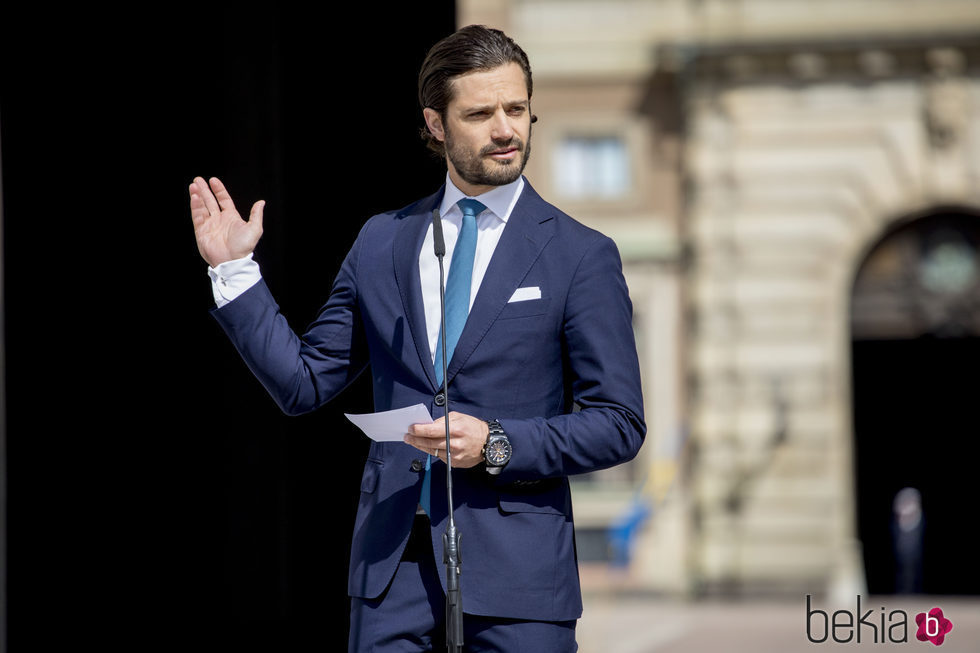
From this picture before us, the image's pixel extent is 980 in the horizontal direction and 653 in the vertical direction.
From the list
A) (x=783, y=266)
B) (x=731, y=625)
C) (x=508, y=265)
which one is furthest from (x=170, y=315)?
(x=783, y=266)

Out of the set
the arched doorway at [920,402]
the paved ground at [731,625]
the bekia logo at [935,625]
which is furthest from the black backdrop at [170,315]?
the arched doorway at [920,402]

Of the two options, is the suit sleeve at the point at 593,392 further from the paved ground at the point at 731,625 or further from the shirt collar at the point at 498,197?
the paved ground at the point at 731,625

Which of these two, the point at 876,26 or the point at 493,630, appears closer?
the point at 493,630

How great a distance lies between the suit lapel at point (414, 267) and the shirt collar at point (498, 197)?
0.06 m

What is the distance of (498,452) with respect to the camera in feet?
7.00

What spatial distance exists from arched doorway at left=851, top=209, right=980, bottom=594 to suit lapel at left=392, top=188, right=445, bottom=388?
42.1ft

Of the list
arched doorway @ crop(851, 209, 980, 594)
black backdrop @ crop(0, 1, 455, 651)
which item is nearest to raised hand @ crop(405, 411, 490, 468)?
black backdrop @ crop(0, 1, 455, 651)

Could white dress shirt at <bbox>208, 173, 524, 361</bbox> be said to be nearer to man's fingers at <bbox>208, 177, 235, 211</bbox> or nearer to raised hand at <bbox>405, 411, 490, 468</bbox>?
man's fingers at <bbox>208, 177, 235, 211</bbox>

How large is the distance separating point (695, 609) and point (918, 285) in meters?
4.12

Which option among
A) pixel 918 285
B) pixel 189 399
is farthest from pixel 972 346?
Result: pixel 189 399

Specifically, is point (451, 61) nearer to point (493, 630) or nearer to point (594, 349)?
point (594, 349)

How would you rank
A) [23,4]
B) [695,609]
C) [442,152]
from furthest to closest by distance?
1. [695,609]
2. [23,4]
3. [442,152]

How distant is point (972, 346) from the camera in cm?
1461

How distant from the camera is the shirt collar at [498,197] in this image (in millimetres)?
2387
